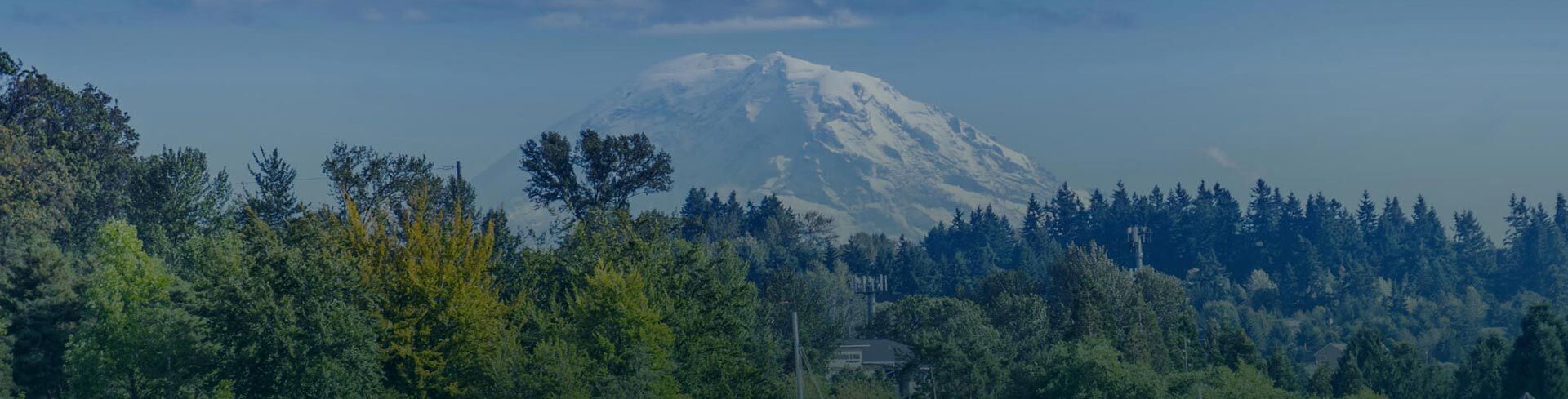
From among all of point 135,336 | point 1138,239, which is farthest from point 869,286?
point 135,336

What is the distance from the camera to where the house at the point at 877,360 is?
88688 millimetres

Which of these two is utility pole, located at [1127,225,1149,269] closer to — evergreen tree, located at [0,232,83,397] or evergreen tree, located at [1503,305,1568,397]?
evergreen tree, located at [1503,305,1568,397]

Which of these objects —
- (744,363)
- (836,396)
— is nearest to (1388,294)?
(836,396)

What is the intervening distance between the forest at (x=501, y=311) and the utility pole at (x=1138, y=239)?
11.9m

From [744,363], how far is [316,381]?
17660mm

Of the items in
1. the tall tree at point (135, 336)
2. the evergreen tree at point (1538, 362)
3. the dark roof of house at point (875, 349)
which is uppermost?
the dark roof of house at point (875, 349)

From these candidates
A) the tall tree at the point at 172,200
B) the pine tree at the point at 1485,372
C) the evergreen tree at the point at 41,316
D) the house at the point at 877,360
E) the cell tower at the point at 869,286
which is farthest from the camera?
the cell tower at the point at 869,286

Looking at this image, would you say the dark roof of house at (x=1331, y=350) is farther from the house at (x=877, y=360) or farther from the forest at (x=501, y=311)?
the house at (x=877, y=360)

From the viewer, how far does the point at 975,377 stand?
3031 inches

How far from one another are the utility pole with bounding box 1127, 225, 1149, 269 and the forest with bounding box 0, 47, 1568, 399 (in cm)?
1190

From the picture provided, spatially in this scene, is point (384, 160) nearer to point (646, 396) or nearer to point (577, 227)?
point (577, 227)

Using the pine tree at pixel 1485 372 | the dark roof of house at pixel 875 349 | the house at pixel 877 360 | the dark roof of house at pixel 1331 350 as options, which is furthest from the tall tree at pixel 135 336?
the dark roof of house at pixel 1331 350

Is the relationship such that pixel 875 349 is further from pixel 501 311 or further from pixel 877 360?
pixel 501 311

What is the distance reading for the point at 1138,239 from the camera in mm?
146500
